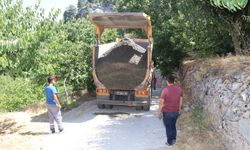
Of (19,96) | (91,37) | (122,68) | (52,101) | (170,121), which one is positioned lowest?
(19,96)

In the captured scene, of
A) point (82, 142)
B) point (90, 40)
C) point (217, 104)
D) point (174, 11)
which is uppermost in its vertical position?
point (174, 11)

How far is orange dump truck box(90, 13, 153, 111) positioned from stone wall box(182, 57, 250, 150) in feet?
7.45

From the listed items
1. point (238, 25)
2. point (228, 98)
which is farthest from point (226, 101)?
point (238, 25)

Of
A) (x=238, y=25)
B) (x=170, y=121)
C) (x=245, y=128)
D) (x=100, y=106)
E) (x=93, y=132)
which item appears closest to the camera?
(x=245, y=128)

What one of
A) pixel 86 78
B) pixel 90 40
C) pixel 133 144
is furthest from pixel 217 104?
pixel 90 40

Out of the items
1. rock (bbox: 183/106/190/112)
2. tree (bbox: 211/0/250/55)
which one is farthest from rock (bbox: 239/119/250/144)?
rock (bbox: 183/106/190/112)

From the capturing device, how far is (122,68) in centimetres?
1561

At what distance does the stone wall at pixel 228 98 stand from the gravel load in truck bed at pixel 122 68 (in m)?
2.53

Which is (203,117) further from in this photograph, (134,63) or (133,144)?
(134,63)

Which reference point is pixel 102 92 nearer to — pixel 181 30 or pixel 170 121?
pixel 170 121

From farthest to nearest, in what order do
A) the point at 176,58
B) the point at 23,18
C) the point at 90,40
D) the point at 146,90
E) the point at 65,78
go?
the point at 176,58 < the point at 90,40 < the point at 65,78 < the point at 146,90 < the point at 23,18

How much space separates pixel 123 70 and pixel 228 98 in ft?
20.5

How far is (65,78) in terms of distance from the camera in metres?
19.2

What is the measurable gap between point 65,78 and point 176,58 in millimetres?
7215
